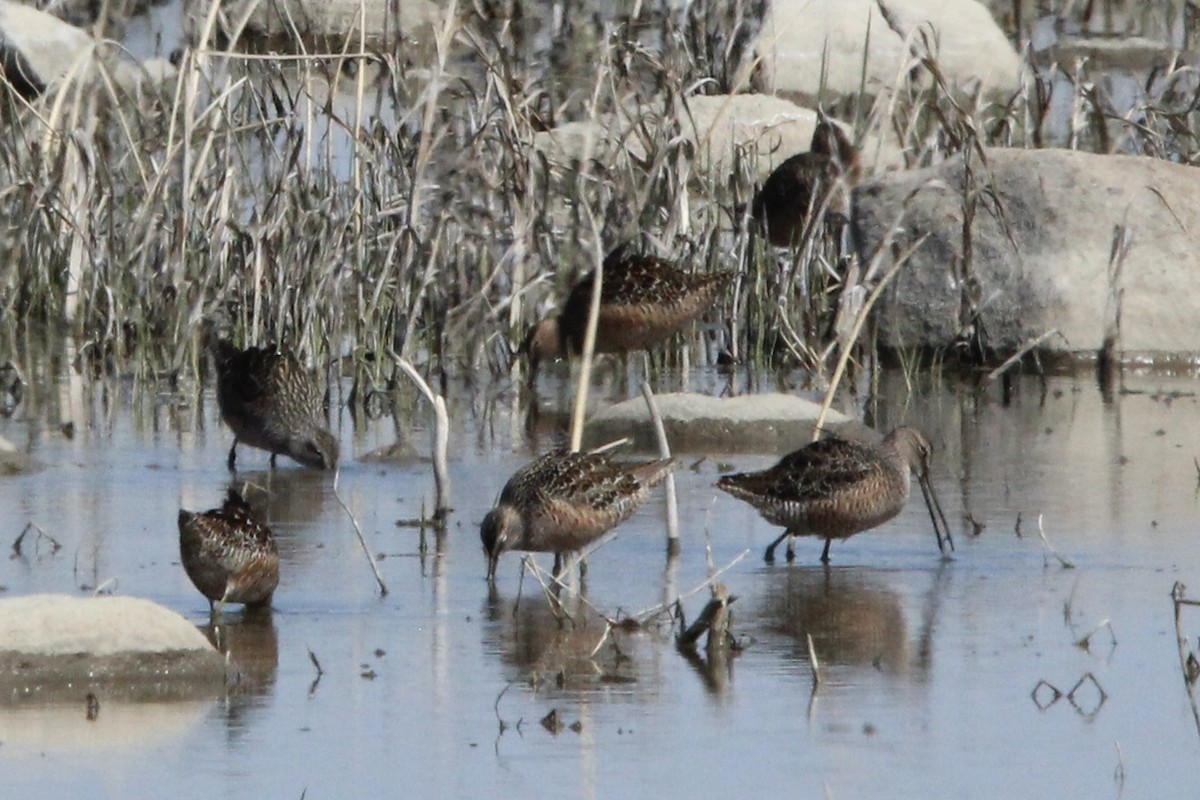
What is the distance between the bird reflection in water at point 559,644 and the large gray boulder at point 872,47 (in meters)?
11.7

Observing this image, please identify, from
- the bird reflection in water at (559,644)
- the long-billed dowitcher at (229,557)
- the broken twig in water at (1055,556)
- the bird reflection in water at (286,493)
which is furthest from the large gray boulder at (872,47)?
the long-billed dowitcher at (229,557)

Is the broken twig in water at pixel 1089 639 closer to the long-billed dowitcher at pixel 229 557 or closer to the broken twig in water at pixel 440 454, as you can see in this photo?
the long-billed dowitcher at pixel 229 557

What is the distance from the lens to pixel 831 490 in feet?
26.1

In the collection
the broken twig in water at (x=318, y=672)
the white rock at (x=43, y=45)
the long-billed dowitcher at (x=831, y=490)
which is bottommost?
the broken twig in water at (x=318, y=672)

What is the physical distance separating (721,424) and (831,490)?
2056 millimetres

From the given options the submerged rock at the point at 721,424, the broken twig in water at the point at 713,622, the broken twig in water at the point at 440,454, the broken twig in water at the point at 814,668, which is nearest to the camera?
the broken twig in water at the point at 814,668

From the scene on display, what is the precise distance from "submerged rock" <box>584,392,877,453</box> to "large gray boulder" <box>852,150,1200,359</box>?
7.32 ft

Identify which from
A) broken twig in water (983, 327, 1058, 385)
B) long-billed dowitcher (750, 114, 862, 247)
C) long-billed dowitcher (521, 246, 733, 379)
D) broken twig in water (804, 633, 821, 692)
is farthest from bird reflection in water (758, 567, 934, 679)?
long-billed dowitcher (750, 114, 862, 247)

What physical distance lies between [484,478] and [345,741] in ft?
12.2

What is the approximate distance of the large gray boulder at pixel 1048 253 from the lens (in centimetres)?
1213

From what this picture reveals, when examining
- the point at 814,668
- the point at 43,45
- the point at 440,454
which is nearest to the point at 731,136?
the point at 43,45

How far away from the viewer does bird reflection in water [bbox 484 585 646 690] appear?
6.39 meters

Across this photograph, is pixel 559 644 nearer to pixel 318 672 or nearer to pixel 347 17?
pixel 318 672

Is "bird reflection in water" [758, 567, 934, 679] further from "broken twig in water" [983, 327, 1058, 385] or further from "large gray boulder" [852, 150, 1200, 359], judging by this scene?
"large gray boulder" [852, 150, 1200, 359]
